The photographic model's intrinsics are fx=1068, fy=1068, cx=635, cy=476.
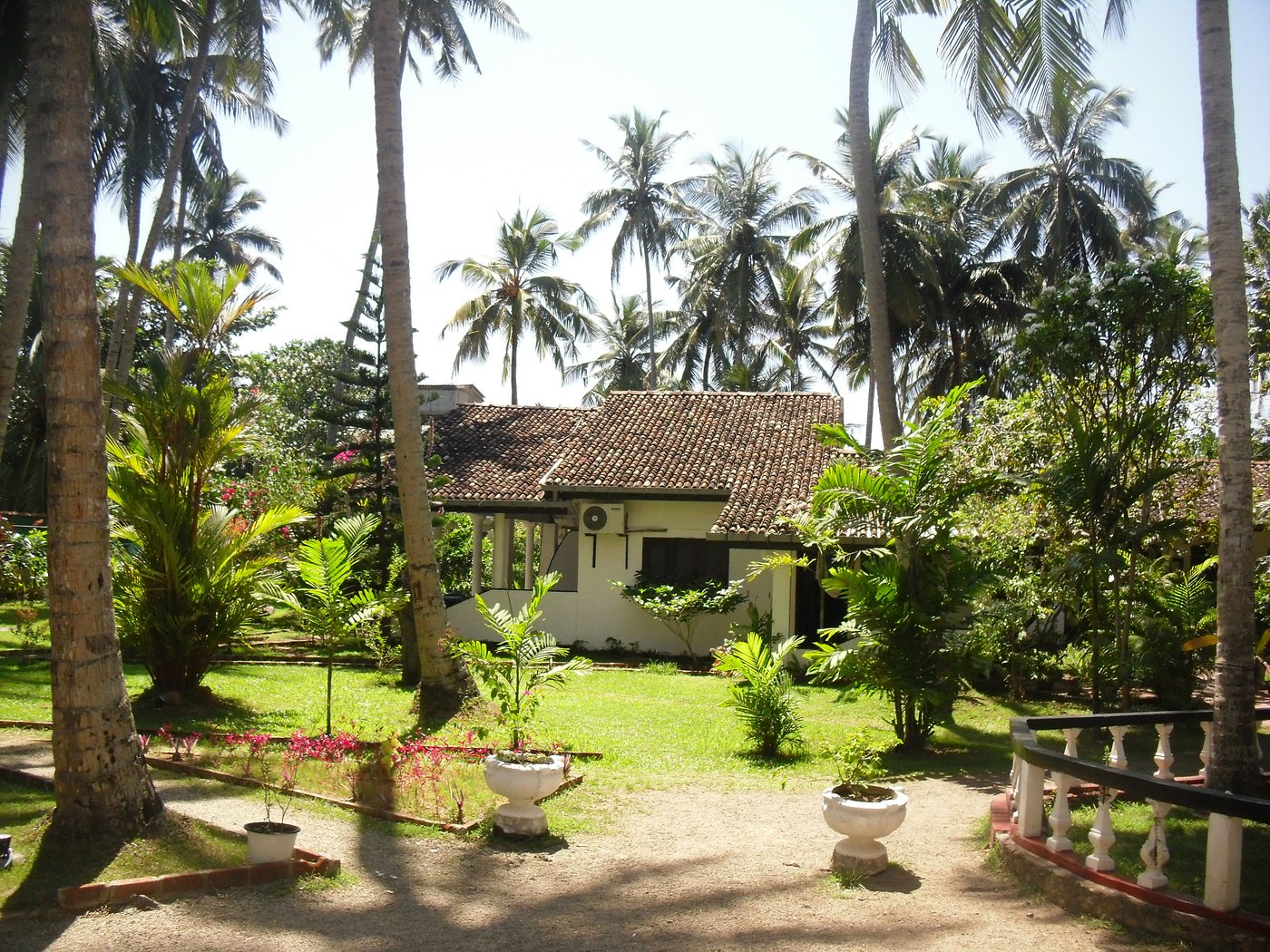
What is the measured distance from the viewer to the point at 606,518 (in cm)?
1964

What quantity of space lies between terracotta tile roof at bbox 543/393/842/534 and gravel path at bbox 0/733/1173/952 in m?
9.92

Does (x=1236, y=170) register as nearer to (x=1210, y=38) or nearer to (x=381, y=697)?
(x=1210, y=38)

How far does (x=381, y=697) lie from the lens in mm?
12945

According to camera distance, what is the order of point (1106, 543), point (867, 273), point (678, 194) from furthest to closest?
point (678, 194) → point (867, 273) → point (1106, 543)

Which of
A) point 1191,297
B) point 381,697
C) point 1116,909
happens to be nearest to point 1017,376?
point 1191,297

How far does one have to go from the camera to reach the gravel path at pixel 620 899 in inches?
206

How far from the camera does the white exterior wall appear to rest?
1961 cm

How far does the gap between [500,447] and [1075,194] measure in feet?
66.7

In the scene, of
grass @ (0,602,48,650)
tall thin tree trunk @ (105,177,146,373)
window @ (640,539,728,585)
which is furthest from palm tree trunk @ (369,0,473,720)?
tall thin tree trunk @ (105,177,146,373)

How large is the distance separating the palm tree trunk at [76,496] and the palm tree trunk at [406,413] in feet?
15.8

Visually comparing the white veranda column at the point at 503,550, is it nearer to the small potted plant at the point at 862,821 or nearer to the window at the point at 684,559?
Answer: the window at the point at 684,559

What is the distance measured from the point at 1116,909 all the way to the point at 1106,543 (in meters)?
5.28

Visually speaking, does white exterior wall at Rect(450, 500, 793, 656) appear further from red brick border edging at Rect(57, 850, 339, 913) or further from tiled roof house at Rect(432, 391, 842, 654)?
red brick border edging at Rect(57, 850, 339, 913)

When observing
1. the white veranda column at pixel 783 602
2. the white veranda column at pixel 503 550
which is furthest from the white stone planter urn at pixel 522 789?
the white veranda column at pixel 503 550
